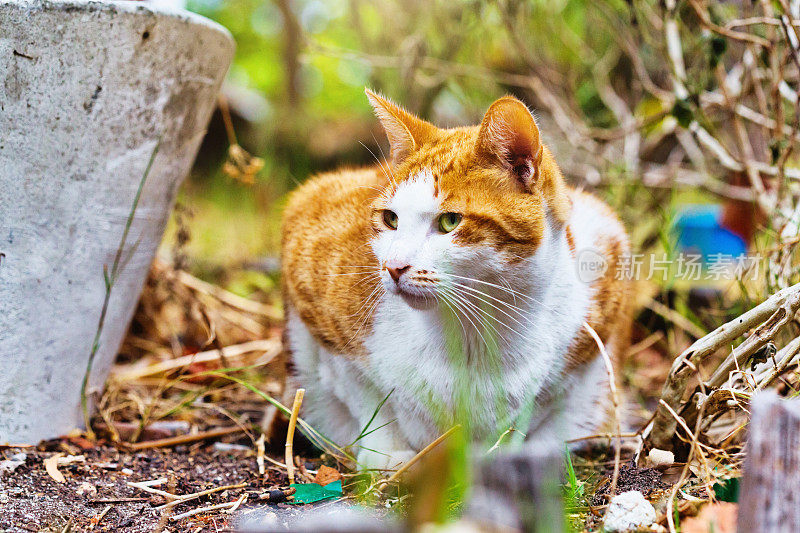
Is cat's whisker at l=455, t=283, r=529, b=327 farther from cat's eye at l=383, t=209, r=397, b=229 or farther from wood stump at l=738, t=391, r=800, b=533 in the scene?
wood stump at l=738, t=391, r=800, b=533

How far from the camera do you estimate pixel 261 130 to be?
726 cm

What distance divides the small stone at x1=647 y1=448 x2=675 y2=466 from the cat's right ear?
0.96 metres

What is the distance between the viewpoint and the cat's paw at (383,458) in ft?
5.87

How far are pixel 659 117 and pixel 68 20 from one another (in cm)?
200

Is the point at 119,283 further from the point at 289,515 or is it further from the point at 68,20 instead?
the point at 289,515

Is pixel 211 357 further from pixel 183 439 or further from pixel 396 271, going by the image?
pixel 396 271

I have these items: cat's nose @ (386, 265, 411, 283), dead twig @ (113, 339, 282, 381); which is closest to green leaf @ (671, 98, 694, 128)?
cat's nose @ (386, 265, 411, 283)

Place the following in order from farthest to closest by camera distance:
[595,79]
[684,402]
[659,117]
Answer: [595,79], [659,117], [684,402]

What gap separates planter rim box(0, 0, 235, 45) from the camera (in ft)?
5.31

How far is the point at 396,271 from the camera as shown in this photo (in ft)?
4.91

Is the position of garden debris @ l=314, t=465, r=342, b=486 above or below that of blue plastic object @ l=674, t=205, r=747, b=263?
below

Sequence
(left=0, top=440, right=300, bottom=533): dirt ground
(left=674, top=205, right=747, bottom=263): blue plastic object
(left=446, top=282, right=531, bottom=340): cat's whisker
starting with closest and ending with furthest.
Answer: (left=0, top=440, right=300, bottom=533): dirt ground
(left=446, top=282, right=531, bottom=340): cat's whisker
(left=674, top=205, right=747, bottom=263): blue plastic object

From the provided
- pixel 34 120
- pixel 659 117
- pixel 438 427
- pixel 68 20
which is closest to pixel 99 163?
pixel 34 120

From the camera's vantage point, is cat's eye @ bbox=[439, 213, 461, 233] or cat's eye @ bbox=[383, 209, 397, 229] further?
cat's eye @ bbox=[383, 209, 397, 229]
